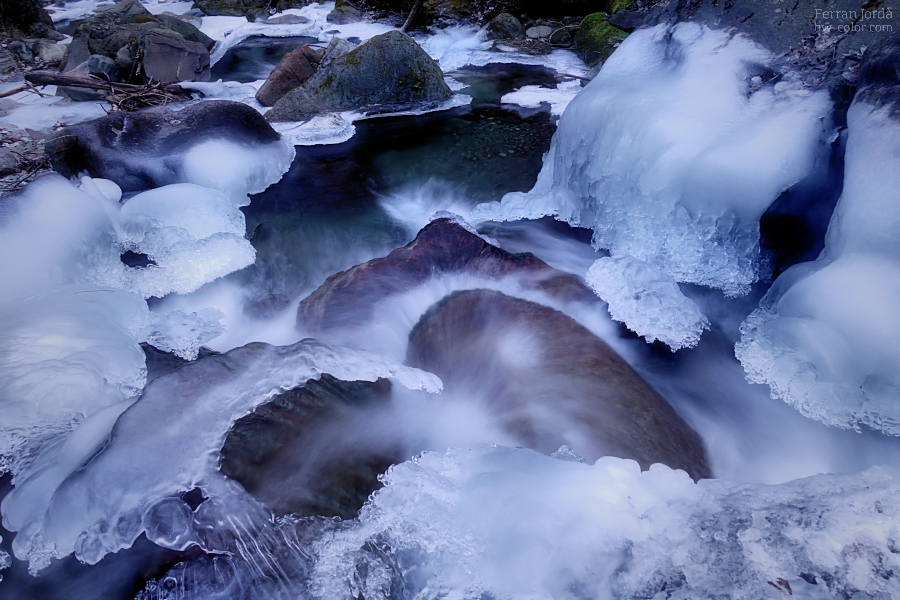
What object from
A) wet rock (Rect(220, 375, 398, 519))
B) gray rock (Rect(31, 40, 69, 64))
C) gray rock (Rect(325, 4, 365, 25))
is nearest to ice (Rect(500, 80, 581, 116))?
wet rock (Rect(220, 375, 398, 519))

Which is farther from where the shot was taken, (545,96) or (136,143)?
(545,96)

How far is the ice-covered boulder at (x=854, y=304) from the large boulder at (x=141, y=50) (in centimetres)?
833

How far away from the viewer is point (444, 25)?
36.9 feet

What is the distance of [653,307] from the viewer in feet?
9.41

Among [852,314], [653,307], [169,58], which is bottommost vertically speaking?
[169,58]

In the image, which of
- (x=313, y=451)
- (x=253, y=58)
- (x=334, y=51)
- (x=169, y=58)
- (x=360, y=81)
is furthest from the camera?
(x=253, y=58)

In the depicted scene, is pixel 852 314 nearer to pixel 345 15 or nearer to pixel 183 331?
pixel 183 331

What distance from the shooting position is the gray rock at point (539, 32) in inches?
388

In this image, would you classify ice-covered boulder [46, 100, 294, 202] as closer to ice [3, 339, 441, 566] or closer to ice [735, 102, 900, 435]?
ice [3, 339, 441, 566]

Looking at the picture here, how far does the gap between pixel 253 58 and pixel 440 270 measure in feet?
→ 30.4

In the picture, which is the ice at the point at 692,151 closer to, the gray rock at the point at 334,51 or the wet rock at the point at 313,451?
the wet rock at the point at 313,451

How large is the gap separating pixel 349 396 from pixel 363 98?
18.1ft

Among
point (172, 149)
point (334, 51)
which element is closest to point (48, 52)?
point (334, 51)

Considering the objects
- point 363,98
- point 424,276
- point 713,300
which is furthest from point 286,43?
point 713,300
